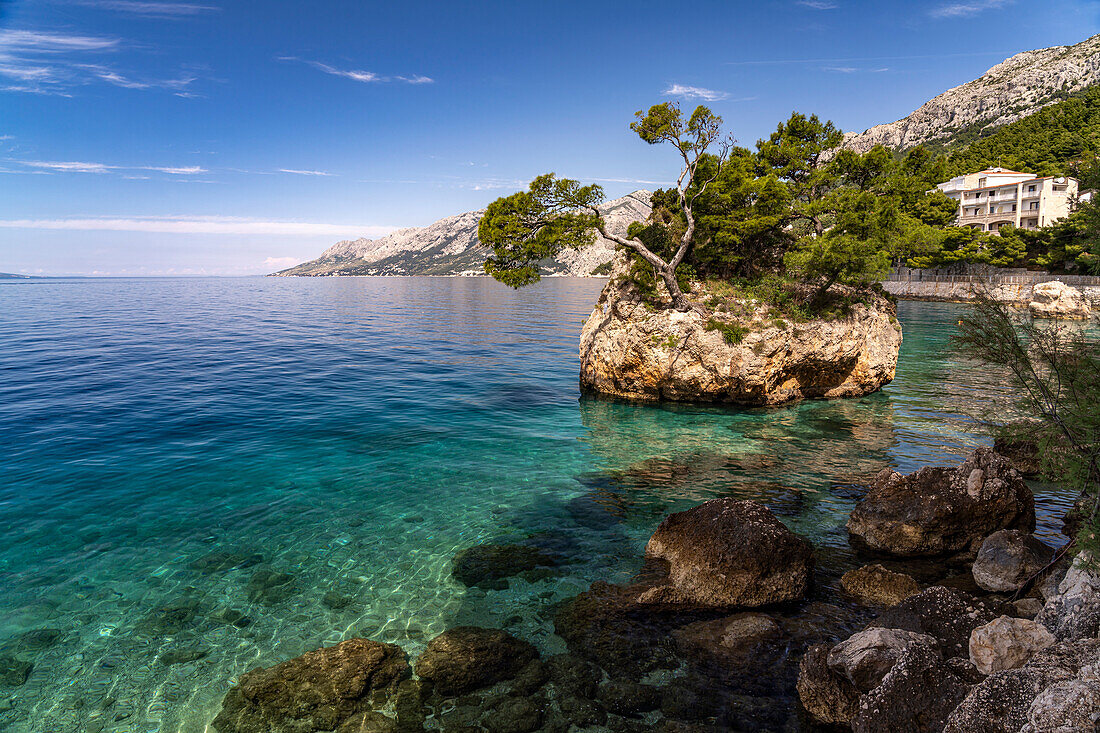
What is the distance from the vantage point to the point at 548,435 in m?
21.0

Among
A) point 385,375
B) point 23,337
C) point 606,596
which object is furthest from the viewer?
point 23,337

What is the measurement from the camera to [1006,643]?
6.51m

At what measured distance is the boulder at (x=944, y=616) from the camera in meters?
7.32

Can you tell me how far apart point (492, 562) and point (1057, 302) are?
242 feet

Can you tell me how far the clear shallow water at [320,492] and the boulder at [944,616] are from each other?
11.1ft

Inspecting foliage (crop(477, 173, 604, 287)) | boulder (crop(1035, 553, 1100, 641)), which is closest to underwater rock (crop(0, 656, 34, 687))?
boulder (crop(1035, 553, 1100, 641))

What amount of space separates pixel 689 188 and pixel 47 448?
29.2m

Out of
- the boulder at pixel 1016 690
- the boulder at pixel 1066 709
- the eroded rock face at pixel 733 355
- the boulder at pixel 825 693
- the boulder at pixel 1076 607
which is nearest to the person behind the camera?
the boulder at pixel 1066 709

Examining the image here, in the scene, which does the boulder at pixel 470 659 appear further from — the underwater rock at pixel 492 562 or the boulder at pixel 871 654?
the boulder at pixel 871 654

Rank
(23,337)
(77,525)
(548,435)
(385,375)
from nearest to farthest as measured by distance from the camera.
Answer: (77,525) → (548,435) → (385,375) → (23,337)

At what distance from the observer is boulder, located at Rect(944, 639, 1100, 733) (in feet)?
17.1

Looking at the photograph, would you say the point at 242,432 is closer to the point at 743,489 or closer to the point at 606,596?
the point at 606,596

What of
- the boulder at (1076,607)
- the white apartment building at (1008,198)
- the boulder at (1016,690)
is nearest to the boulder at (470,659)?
the boulder at (1016,690)

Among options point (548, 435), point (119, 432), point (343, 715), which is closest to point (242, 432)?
point (119, 432)
